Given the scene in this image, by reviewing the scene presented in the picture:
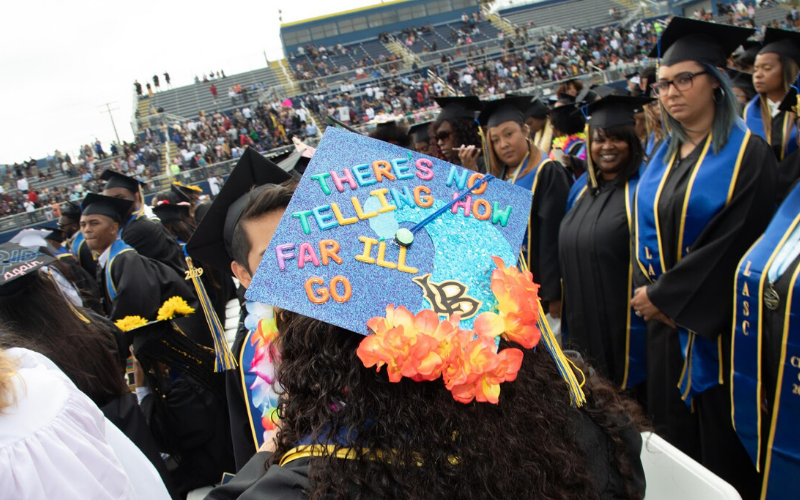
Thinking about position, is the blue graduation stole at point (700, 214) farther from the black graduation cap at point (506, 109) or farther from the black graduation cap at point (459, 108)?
the black graduation cap at point (459, 108)

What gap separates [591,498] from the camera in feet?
3.57

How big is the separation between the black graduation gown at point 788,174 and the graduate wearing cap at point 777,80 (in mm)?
310

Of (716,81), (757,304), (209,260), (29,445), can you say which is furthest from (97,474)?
(716,81)

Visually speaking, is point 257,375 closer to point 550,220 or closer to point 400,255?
point 400,255

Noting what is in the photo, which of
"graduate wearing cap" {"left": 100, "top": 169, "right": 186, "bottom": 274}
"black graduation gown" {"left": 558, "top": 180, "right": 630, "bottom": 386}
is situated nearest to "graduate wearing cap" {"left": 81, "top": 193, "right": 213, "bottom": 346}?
"graduate wearing cap" {"left": 100, "top": 169, "right": 186, "bottom": 274}

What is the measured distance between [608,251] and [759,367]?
3.20ft

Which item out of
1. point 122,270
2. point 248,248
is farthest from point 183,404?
point 122,270

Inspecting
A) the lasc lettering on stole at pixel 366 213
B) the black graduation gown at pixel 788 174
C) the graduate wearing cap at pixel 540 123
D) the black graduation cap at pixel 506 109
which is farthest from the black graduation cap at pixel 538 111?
the lasc lettering on stole at pixel 366 213

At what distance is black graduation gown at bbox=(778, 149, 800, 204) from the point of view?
284cm

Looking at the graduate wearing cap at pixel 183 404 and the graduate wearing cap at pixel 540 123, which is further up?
the graduate wearing cap at pixel 540 123

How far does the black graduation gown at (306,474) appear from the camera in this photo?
97cm

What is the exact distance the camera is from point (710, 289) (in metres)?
2.33

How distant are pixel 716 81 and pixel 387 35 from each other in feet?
133

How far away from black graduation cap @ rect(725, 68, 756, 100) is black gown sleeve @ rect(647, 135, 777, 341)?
292 centimetres
